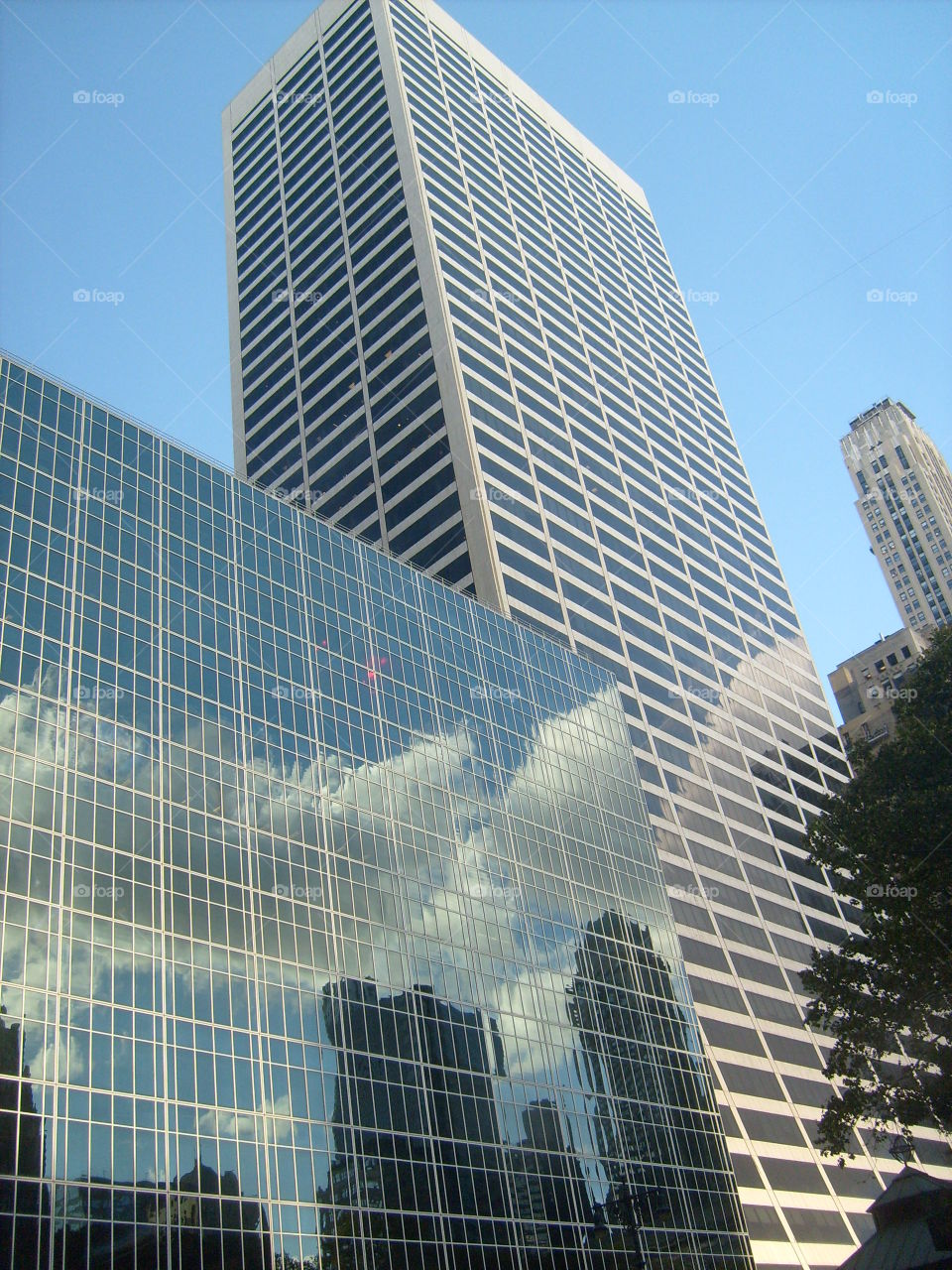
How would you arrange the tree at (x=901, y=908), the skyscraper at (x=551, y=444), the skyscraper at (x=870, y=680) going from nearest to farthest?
the tree at (x=901, y=908)
the skyscraper at (x=551, y=444)
the skyscraper at (x=870, y=680)

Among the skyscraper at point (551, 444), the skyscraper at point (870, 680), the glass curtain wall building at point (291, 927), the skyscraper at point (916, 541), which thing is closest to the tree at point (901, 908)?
the glass curtain wall building at point (291, 927)

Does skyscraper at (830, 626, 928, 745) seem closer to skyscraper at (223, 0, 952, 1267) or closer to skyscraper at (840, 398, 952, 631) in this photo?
skyscraper at (223, 0, 952, 1267)

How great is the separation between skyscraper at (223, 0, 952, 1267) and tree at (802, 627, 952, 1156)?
1146 inches

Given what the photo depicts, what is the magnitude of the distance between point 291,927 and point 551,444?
6582cm

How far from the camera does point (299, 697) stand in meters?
52.7

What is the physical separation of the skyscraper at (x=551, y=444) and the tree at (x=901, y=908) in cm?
2912

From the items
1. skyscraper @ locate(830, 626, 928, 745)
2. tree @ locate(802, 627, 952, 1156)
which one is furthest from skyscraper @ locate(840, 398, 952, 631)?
tree @ locate(802, 627, 952, 1156)

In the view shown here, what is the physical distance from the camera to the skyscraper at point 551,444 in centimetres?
8506

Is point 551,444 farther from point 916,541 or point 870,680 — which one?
point 916,541

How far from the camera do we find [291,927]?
149 ft

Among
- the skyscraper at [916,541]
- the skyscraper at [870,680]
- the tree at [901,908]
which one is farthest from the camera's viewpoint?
the skyscraper at [916,541]

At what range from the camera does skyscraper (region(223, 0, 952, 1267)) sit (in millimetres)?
85062

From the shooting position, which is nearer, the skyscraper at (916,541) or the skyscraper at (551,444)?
the skyscraper at (551,444)

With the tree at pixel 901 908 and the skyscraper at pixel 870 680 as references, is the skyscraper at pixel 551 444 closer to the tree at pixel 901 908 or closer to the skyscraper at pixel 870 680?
the skyscraper at pixel 870 680
